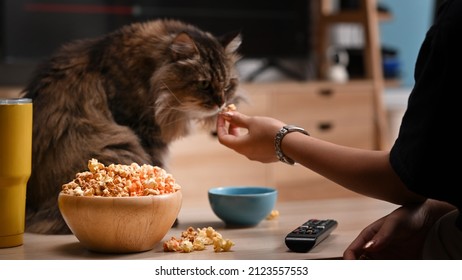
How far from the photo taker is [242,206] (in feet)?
4.58

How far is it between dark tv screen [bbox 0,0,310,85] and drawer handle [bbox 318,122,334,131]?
45 centimetres

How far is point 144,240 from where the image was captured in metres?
1.15

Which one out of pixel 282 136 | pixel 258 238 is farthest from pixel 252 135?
pixel 258 238

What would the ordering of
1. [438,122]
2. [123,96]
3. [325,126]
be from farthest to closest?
[325,126], [123,96], [438,122]

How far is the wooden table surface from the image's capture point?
1148 mm

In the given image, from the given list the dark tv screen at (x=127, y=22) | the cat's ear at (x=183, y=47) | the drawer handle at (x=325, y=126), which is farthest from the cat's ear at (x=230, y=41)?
the drawer handle at (x=325, y=126)

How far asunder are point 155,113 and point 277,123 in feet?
1.56

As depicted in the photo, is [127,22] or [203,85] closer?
[203,85]

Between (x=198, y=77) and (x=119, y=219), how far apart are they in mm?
637

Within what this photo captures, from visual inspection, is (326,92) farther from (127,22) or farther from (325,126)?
(127,22)

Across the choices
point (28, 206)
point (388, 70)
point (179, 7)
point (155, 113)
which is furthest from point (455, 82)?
point (388, 70)

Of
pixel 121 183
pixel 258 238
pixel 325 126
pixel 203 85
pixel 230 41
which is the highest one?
pixel 230 41

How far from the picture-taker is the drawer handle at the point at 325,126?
3625 millimetres
